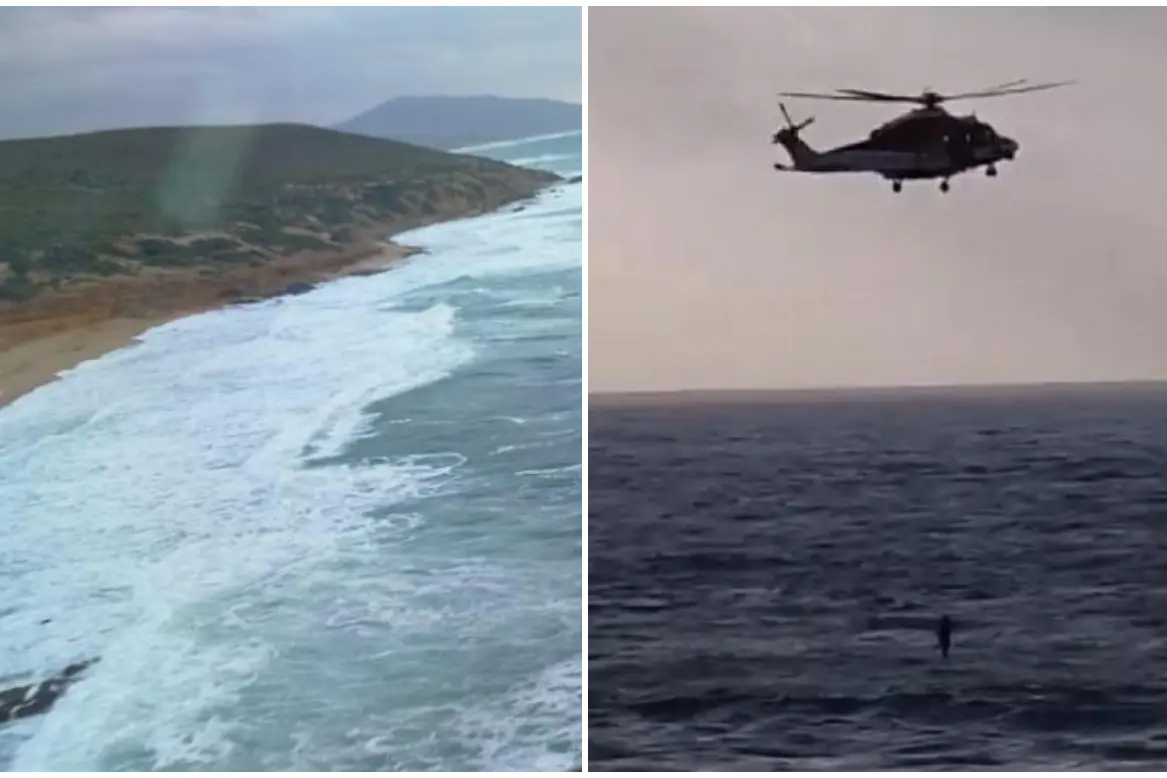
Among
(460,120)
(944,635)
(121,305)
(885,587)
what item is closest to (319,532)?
(121,305)

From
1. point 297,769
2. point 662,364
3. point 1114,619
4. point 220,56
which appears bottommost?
point 297,769

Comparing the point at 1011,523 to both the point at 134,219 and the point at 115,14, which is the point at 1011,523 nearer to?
the point at 134,219

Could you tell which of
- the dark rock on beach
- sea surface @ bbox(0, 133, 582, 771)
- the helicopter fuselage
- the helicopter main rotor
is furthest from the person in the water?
the dark rock on beach

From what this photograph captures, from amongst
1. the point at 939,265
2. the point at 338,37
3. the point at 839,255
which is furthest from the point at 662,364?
the point at 338,37

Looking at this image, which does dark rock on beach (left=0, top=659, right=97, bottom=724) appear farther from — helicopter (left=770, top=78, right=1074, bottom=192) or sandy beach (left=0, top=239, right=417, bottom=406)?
helicopter (left=770, top=78, right=1074, bottom=192)

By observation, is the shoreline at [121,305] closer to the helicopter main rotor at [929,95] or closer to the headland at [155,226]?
the headland at [155,226]

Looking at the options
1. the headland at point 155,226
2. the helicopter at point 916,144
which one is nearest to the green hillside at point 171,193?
the headland at point 155,226

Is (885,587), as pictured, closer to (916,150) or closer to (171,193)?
(916,150)
